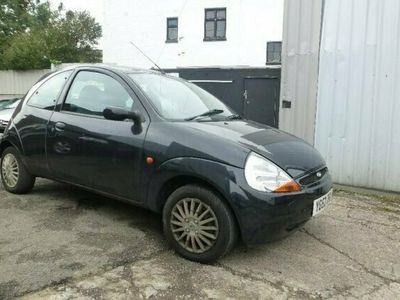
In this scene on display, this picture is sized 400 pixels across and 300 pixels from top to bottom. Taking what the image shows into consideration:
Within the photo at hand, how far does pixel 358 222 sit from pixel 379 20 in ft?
9.65

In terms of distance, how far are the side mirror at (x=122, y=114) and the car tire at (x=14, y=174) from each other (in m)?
1.88

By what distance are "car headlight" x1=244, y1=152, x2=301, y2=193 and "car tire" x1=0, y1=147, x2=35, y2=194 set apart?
10.1 ft

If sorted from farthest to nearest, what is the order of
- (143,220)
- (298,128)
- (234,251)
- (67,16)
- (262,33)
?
(67,16) → (262,33) → (298,128) → (143,220) → (234,251)

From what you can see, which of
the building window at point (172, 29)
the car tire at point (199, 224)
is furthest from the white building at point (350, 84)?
the building window at point (172, 29)

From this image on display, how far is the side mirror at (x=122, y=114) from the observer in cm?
387

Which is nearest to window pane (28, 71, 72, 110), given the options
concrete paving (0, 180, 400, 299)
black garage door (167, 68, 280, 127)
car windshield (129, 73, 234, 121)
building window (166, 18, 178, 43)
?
car windshield (129, 73, 234, 121)

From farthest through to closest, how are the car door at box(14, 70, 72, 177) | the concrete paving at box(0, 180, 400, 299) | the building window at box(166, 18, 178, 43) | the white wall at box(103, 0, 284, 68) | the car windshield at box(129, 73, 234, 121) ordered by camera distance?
the building window at box(166, 18, 178, 43) < the white wall at box(103, 0, 284, 68) < the car door at box(14, 70, 72, 177) < the car windshield at box(129, 73, 234, 121) < the concrete paving at box(0, 180, 400, 299)

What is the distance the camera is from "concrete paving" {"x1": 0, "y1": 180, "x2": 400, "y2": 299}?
10.4 feet

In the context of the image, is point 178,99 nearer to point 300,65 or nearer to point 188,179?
point 188,179

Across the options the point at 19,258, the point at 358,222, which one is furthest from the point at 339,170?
the point at 19,258

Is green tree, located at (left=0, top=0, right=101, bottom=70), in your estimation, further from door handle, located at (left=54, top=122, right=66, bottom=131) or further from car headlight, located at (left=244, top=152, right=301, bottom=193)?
car headlight, located at (left=244, top=152, right=301, bottom=193)

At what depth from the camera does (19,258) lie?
3.58m

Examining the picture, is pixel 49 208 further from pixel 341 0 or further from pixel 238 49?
pixel 238 49

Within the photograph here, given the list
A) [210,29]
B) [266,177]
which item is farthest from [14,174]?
[210,29]
